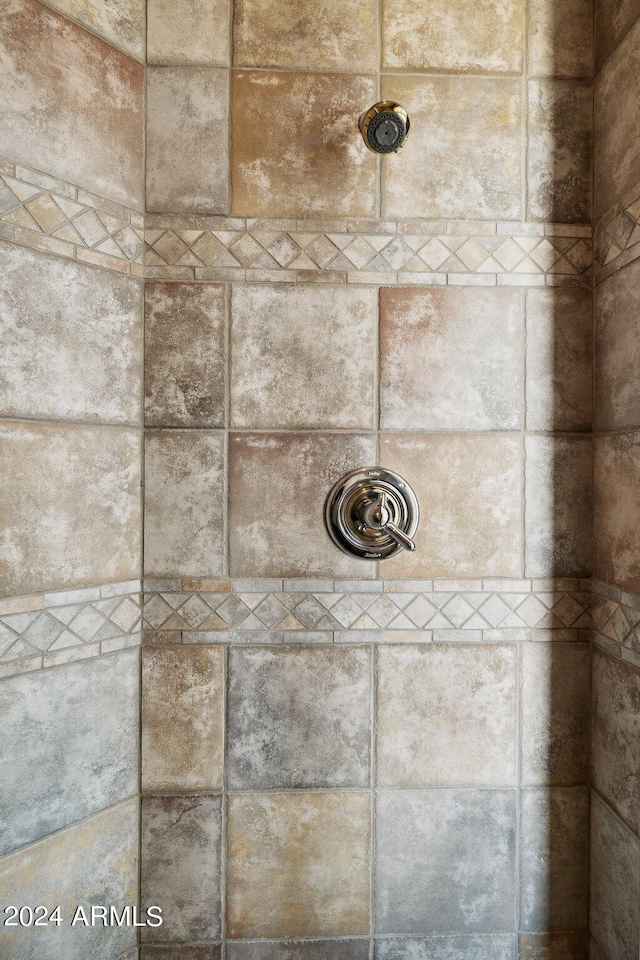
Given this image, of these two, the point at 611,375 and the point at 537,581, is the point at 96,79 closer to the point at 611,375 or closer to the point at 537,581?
the point at 611,375

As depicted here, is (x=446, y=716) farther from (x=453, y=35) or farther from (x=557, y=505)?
(x=453, y=35)

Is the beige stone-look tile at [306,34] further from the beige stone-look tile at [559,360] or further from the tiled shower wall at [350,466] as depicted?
the beige stone-look tile at [559,360]

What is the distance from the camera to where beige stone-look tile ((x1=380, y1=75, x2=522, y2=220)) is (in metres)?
0.96

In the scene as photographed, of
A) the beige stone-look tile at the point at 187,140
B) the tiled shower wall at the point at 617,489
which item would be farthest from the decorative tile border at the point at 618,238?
the beige stone-look tile at the point at 187,140

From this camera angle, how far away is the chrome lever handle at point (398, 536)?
886 mm

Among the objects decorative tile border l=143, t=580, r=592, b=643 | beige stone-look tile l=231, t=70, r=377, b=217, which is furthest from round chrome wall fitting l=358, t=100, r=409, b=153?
decorative tile border l=143, t=580, r=592, b=643

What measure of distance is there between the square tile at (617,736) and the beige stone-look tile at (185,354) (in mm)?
878

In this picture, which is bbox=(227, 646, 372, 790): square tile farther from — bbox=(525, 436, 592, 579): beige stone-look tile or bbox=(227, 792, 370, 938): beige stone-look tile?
bbox=(525, 436, 592, 579): beige stone-look tile

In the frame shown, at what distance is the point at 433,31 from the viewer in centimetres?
95

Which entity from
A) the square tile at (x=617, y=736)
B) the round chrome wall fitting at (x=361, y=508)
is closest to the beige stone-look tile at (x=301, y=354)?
the round chrome wall fitting at (x=361, y=508)

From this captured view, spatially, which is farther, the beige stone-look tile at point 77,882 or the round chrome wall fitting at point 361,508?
the round chrome wall fitting at point 361,508

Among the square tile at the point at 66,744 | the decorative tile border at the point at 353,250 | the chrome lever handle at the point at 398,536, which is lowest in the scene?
the square tile at the point at 66,744

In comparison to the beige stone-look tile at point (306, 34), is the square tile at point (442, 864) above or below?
below

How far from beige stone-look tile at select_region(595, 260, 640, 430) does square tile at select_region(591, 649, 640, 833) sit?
0.46m
